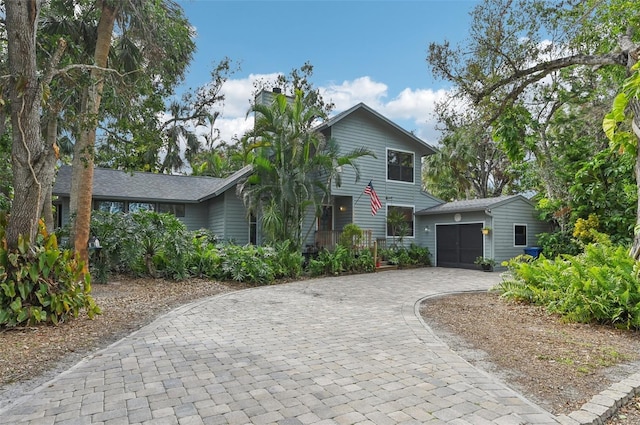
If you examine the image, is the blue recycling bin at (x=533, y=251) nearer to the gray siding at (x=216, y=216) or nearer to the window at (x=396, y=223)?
the window at (x=396, y=223)

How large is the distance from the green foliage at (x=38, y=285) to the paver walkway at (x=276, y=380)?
1257 mm

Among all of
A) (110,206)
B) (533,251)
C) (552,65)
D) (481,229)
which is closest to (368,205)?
(481,229)

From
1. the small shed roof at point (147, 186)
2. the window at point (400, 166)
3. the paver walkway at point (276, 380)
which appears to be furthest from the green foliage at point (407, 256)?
the paver walkway at point (276, 380)

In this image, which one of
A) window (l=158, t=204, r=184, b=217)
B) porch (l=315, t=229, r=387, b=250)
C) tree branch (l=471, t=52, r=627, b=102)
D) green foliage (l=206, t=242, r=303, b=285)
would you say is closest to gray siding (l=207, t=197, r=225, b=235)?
window (l=158, t=204, r=184, b=217)

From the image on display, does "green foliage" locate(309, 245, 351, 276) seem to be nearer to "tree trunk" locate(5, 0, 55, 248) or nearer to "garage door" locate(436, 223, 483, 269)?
"garage door" locate(436, 223, 483, 269)

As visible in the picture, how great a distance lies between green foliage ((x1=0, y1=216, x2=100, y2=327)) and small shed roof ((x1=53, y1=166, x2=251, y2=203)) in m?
8.55

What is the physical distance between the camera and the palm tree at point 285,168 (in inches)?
491

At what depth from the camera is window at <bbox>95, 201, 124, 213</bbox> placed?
14327 millimetres

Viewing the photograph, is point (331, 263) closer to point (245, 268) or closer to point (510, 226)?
point (245, 268)

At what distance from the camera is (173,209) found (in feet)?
51.7

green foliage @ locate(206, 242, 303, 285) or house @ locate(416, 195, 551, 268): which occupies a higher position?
house @ locate(416, 195, 551, 268)

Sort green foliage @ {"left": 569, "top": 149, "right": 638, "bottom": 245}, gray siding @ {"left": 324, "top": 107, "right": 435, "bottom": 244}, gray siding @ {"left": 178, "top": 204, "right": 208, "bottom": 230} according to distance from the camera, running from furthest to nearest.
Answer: gray siding @ {"left": 178, "top": 204, "right": 208, "bottom": 230}
gray siding @ {"left": 324, "top": 107, "right": 435, "bottom": 244}
green foliage @ {"left": 569, "top": 149, "right": 638, "bottom": 245}

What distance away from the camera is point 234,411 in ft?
9.48

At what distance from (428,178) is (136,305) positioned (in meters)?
22.2
